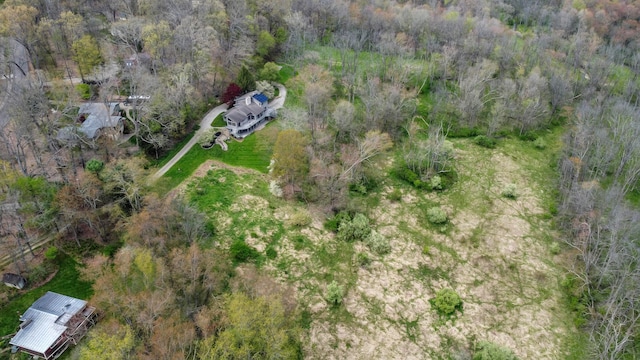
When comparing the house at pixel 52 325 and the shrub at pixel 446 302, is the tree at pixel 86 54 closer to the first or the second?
the house at pixel 52 325

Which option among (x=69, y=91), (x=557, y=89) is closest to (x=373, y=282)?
(x=69, y=91)

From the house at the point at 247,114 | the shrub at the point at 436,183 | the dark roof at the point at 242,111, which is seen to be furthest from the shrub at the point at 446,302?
the dark roof at the point at 242,111

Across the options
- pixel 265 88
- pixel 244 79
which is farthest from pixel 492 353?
pixel 244 79

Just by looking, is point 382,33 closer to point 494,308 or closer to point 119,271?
point 494,308

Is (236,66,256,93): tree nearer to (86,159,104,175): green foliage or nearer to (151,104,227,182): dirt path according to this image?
(151,104,227,182): dirt path

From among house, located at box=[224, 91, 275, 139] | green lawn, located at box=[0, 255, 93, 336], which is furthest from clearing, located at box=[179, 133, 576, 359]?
green lawn, located at box=[0, 255, 93, 336]

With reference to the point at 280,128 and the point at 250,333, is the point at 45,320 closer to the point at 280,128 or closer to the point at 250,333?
the point at 250,333
